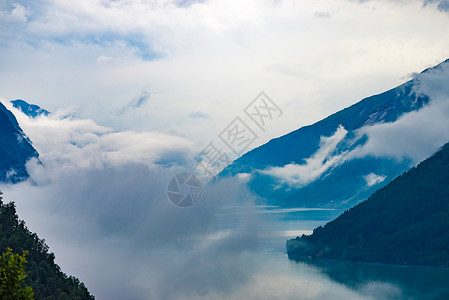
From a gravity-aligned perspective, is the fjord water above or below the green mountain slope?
below

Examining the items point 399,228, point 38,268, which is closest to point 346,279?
point 399,228

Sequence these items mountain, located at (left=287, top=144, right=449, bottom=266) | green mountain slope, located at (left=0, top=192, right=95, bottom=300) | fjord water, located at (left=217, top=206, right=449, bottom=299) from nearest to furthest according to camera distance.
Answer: green mountain slope, located at (left=0, top=192, right=95, bottom=300) < fjord water, located at (left=217, top=206, right=449, bottom=299) < mountain, located at (left=287, top=144, right=449, bottom=266)

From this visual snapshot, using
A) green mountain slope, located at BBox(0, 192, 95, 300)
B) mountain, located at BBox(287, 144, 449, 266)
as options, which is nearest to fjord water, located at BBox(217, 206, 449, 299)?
mountain, located at BBox(287, 144, 449, 266)

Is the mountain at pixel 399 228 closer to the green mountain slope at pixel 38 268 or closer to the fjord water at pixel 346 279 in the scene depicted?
the fjord water at pixel 346 279

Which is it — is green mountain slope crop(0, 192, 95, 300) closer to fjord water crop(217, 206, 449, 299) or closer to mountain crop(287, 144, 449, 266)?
fjord water crop(217, 206, 449, 299)

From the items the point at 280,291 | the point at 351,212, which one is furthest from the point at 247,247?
the point at 280,291
